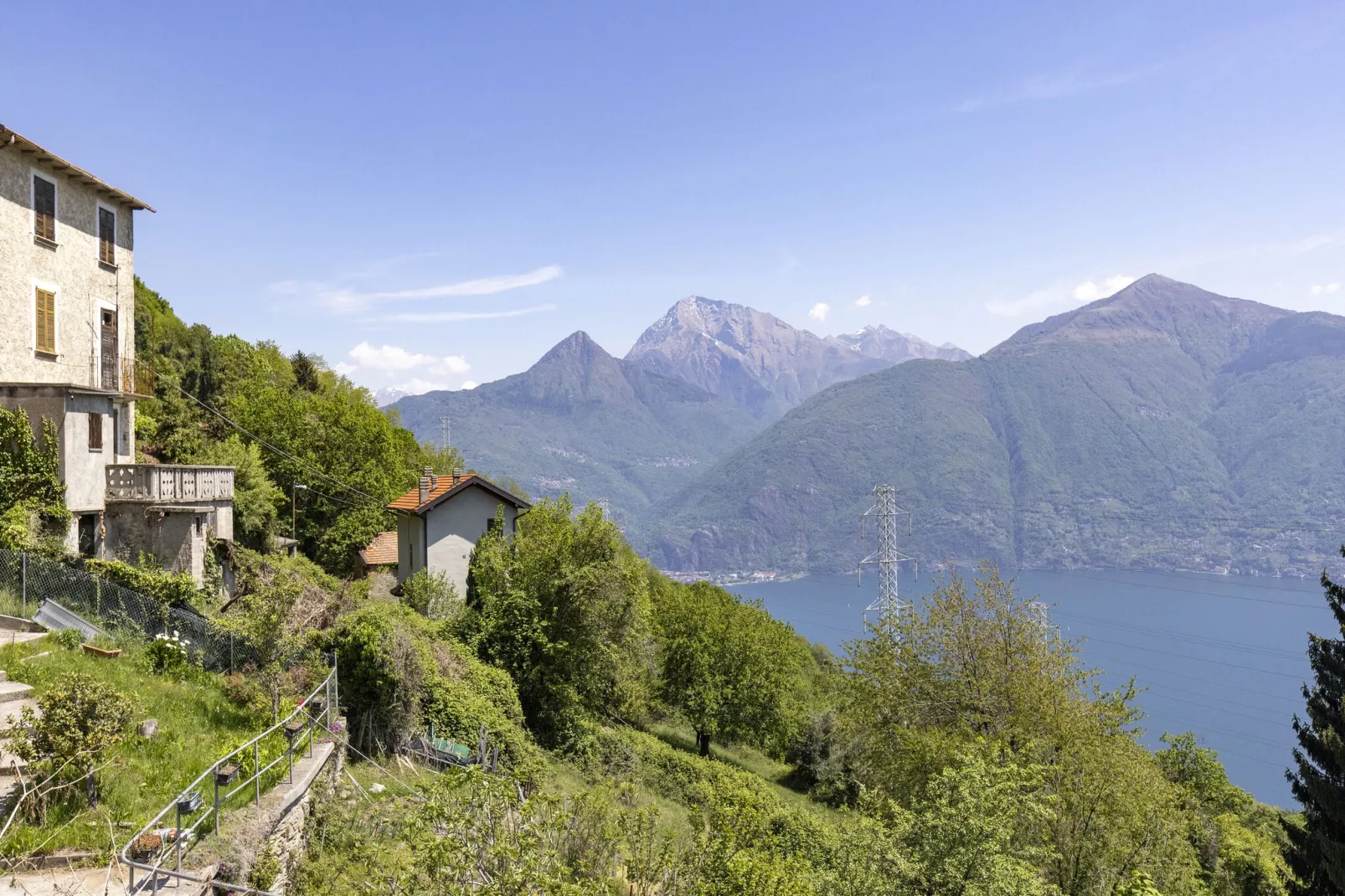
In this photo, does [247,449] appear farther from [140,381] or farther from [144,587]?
[144,587]

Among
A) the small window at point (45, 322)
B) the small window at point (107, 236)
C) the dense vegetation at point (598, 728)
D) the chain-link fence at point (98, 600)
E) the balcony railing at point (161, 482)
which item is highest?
the small window at point (107, 236)

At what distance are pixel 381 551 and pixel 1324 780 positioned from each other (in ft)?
132

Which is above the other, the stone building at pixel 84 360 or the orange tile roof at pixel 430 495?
the stone building at pixel 84 360

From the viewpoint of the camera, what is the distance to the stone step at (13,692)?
39.7ft

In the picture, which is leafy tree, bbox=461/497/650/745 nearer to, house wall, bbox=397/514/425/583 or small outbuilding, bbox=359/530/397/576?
house wall, bbox=397/514/425/583

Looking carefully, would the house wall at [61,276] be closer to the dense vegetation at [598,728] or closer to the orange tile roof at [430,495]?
the dense vegetation at [598,728]

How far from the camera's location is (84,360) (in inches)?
945

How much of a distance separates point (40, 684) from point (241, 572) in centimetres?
1153

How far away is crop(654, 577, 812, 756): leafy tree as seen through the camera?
4400 cm

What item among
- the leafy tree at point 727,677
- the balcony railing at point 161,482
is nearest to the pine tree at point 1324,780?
the leafy tree at point 727,677

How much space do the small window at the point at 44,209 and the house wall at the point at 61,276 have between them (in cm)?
15

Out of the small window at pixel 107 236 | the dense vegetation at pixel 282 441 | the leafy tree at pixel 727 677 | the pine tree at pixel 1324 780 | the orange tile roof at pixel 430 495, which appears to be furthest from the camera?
the leafy tree at pixel 727 677

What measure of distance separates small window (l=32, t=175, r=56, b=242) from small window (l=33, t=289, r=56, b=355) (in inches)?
64.8

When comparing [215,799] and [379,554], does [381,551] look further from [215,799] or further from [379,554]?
[215,799]
